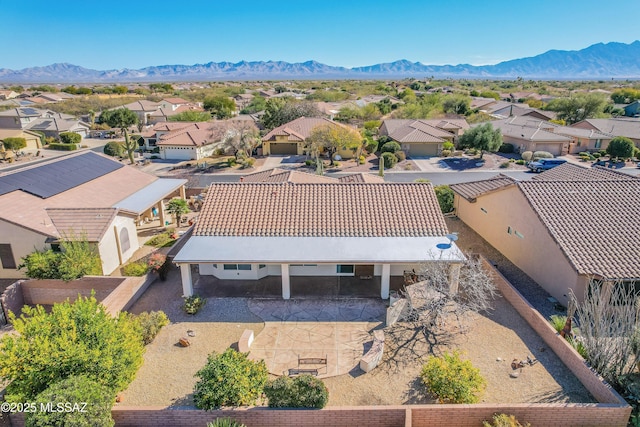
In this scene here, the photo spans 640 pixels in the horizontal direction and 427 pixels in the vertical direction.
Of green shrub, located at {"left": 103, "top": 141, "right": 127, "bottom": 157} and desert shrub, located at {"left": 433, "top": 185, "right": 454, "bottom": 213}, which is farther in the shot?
green shrub, located at {"left": 103, "top": 141, "right": 127, "bottom": 157}

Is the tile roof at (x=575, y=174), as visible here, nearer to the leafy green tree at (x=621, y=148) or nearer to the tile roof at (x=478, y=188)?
the tile roof at (x=478, y=188)

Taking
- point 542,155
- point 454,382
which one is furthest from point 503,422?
point 542,155

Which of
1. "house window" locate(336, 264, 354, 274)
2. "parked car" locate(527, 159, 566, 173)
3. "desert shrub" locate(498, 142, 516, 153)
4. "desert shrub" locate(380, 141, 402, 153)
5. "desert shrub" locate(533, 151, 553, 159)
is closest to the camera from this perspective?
"house window" locate(336, 264, 354, 274)

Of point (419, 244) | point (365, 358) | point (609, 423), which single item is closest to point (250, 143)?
point (419, 244)

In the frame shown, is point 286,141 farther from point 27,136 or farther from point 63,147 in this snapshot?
point 27,136

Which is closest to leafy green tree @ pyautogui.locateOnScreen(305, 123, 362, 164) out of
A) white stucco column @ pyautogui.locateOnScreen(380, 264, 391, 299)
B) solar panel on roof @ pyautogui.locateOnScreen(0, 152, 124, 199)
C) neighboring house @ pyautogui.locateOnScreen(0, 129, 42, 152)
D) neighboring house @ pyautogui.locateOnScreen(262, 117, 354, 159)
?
neighboring house @ pyautogui.locateOnScreen(262, 117, 354, 159)

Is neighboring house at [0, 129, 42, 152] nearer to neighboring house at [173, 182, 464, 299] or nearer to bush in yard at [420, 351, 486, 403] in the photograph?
neighboring house at [173, 182, 464, 299]
